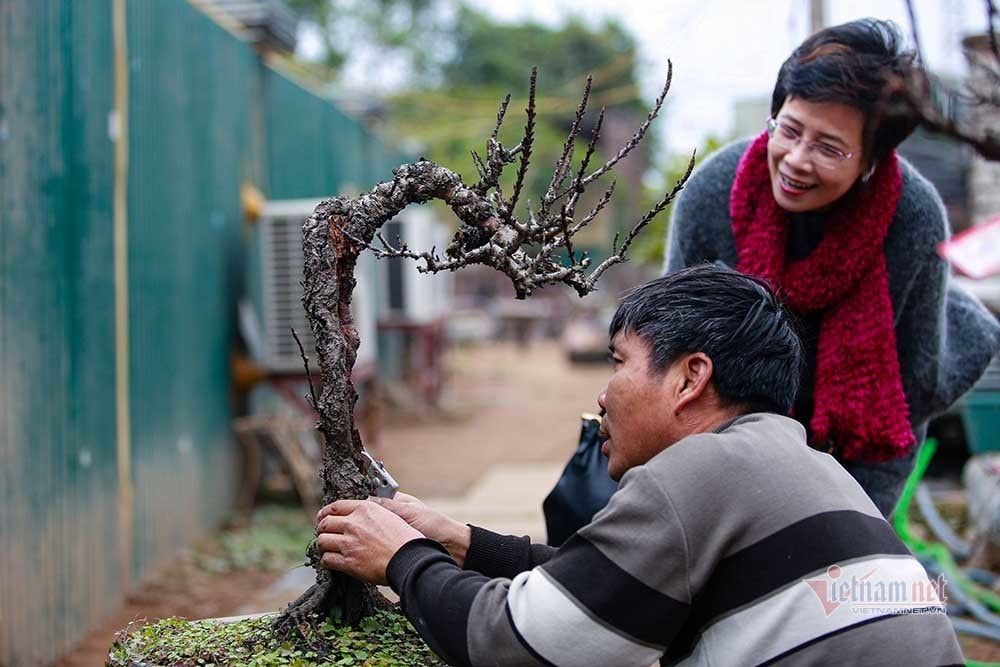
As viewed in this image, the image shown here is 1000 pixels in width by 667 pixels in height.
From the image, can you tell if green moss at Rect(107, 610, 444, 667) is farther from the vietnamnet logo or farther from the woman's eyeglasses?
the woman's eyeglasses

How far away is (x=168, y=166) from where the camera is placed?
6.03m

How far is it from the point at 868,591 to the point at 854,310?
1005 mm

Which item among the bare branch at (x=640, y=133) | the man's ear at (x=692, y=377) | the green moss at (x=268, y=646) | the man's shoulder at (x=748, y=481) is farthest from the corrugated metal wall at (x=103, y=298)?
the man's shoulder at (x=748, y=481)

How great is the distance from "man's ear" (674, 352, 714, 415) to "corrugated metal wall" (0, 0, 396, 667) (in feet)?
10.3

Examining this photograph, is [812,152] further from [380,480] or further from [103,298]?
[103,298]

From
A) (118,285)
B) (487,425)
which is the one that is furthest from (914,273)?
(487,425)

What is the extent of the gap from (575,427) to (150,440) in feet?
23.2

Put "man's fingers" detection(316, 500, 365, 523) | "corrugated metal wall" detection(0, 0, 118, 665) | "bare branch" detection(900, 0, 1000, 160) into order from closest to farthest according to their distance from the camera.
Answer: "bare branch" detection(900, 0, 1000, 160) < "man's fingers" detection(316, 500, 365, 523) < "corrugated metal wall" detection(0, 0, 118, 665)

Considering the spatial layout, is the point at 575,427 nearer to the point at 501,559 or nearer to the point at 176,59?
the point at 176,59

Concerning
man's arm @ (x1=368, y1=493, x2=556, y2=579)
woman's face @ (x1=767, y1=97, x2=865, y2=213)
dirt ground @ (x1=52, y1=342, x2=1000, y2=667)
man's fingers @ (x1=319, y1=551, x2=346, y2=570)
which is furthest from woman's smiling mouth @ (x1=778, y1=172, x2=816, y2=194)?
dirt ground @ (x1=52, y1=342, x2=1000, y2=667)

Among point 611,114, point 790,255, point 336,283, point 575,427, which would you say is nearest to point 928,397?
point 790,255

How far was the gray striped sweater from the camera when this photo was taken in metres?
Result: 1.46

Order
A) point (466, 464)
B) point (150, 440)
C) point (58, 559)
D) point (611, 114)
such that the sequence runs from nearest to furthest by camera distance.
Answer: point (58, 559) → point (150, 440) → point (466, 464) → point (611, 114)

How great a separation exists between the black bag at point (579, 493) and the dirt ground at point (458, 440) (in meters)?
1.25
